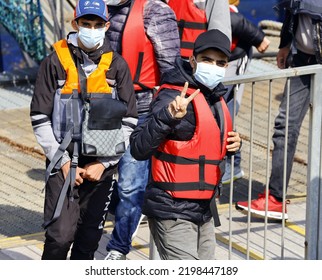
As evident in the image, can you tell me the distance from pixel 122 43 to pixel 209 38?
54.0 inches

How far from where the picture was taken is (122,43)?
24.0 feet

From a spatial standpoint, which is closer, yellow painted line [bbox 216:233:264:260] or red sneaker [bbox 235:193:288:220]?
yellow painted line [bbox 216:233:264:260]

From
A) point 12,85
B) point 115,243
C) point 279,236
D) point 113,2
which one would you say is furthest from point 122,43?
point 12,85

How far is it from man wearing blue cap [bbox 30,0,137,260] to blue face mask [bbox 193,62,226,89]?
750mm

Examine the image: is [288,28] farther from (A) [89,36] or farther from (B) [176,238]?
(B) [176,238]

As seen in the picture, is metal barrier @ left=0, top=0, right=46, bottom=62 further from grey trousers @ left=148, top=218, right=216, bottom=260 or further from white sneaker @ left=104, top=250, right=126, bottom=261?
grey trousers @ left=148, top=218, right=216, bottom=260

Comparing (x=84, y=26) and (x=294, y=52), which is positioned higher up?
(x=84, y=26)

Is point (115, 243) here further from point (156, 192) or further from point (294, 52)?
point (294, 52)

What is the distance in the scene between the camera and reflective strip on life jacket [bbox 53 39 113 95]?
6520 millimetres

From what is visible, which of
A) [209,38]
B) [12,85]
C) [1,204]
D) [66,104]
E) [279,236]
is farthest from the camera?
[12,85]

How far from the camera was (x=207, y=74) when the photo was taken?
6.01 m

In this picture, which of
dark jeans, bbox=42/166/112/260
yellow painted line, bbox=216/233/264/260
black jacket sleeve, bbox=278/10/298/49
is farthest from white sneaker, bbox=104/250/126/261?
black jacket sleeve, bbox=278/10/298/49

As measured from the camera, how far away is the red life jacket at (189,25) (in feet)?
26.3

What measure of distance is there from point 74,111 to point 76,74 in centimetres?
22
